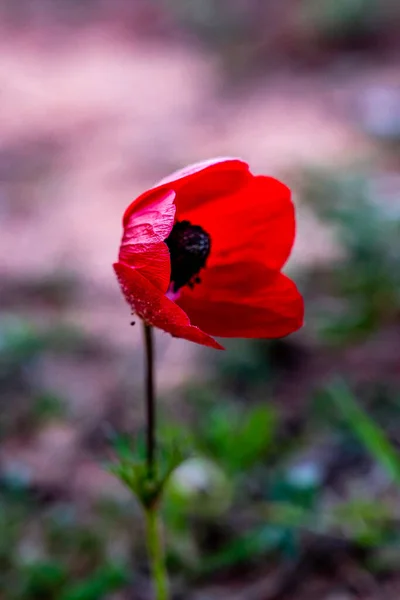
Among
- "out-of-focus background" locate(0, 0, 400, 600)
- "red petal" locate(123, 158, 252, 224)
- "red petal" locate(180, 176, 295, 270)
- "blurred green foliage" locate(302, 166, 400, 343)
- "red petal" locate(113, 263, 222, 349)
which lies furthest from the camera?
"blurred green foliage" locate(302, 166, 400, 343)

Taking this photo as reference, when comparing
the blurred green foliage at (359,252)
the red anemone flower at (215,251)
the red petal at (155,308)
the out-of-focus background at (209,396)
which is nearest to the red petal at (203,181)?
the red anemone flower at (215,251)

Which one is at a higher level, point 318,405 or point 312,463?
point 318,405

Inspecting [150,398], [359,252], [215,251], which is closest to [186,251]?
[215,251]

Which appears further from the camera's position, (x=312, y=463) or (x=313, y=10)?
(x=313, y=10)

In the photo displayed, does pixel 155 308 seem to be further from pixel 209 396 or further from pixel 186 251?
pixel 209 396

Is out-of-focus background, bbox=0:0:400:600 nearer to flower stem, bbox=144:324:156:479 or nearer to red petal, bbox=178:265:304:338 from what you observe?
flower stem, bbox=144:324:156:479

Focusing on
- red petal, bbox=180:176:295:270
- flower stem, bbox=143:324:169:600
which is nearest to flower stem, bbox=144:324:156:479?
flower stem, bbox=143:324:169:600

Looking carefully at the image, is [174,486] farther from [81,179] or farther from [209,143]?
[209,143]

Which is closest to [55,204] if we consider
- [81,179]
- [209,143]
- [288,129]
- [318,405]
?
[81,179]
